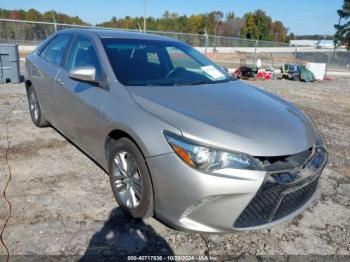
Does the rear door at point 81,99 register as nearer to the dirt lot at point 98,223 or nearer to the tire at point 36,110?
the dirt lot at point 98,223

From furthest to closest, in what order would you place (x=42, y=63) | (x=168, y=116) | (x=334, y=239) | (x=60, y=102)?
(x=42, y=63), (x=60, y=102), (x=334, y=239), (x=168, y=116)

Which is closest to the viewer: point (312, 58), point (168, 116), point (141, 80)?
point (168, 116)

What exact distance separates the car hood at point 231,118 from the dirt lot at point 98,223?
32.2 inches

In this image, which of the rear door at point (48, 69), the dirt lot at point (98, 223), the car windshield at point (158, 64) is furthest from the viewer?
the rear door at point (48, 69)

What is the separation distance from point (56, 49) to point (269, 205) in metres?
3.41

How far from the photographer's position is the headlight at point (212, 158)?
7.55ft

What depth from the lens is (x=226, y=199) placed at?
7.55 ft

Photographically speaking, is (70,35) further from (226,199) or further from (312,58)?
(312,58)

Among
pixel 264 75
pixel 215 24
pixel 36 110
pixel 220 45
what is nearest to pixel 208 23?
pixel 215 24

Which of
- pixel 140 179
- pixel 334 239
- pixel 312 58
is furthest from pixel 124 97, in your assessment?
pixel 312 58

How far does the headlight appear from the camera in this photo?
2.30 metres

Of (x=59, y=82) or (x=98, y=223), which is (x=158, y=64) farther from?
(x=98, y=223)

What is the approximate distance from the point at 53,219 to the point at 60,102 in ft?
5.08

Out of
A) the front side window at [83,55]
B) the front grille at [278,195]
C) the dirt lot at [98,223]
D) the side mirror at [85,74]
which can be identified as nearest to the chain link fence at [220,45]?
the front side window at [83,55]
